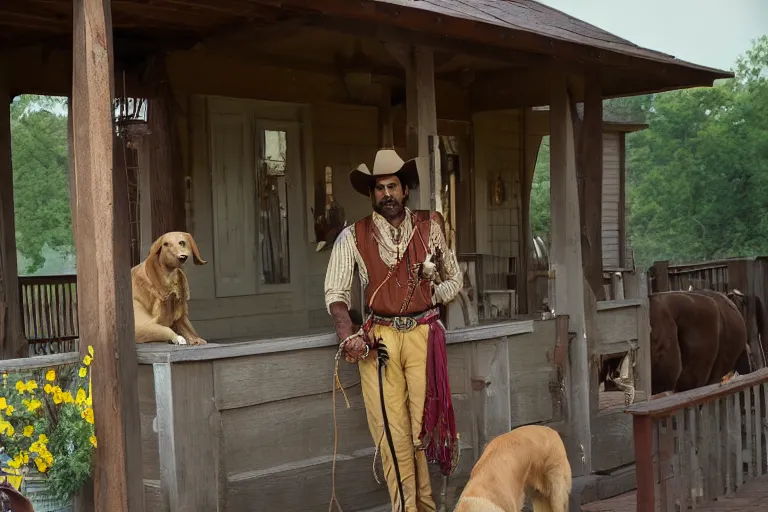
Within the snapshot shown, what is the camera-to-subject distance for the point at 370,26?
7402 mm

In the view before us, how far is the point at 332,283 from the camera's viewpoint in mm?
6301

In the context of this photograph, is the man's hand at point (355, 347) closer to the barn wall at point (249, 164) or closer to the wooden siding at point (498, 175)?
the barn wall at point (249, 164)

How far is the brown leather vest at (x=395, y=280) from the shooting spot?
6.28m

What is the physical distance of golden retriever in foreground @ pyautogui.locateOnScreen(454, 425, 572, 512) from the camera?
17.4 ft

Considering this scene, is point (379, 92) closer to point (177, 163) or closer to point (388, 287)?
point (177, 163)

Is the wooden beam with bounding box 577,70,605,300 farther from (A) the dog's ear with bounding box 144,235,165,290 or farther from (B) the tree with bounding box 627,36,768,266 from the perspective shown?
(B) the tree with bounding box 627,36,768,266

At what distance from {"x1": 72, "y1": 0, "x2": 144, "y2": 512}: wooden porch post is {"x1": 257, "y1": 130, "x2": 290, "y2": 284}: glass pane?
15.0 ft

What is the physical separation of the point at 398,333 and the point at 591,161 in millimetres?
3907

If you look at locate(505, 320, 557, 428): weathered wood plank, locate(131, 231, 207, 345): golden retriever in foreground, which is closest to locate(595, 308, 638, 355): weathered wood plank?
locate(505, 320, 557, 428): weathered wood plank

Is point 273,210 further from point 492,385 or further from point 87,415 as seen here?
point 87,415

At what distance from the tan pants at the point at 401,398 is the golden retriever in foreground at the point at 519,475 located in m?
0.58

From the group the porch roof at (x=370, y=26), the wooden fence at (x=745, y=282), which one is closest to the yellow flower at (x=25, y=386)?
the porch roof at (x=370, y=26)

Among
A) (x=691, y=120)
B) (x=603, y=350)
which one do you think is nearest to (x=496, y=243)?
(x=603, y=350)

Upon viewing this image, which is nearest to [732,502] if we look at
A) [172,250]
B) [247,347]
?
[247,347]
